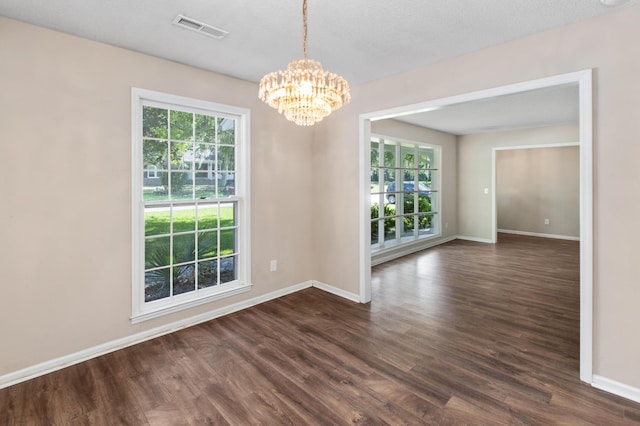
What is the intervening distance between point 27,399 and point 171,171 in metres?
2.07

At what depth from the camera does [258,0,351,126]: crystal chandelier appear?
1.89 metres

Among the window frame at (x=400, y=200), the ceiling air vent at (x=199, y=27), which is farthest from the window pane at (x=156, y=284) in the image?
the window frame at (x=400, y=200)

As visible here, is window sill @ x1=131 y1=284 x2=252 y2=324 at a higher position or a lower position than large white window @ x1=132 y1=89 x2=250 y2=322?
lower

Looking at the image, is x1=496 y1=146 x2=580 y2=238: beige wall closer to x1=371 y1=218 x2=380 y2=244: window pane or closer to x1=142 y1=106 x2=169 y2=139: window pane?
x1=371 y1=218 x2=380 y2=244: window pane

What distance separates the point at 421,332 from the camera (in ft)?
10.4

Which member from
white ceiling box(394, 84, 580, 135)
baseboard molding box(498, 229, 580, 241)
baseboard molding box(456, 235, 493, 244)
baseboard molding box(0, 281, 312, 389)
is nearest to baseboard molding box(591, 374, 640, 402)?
baseboard molding box(0, 281, 312, 389)

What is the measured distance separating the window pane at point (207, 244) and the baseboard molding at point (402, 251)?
10.0ft

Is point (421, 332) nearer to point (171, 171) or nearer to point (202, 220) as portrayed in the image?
point (202, 220)

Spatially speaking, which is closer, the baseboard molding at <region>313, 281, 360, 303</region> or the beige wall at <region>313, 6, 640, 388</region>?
the beige wall at <region>313, 6, 640, 388</region>

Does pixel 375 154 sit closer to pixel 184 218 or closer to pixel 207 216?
pixel 207 216

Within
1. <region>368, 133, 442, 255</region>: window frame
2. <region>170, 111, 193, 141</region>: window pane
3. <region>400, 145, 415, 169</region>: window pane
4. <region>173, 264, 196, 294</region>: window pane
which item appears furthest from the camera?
<region>400, 145, 415, 169</region>: window pane

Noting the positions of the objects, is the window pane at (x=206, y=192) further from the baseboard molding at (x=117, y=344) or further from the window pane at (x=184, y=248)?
the baseboard molding at (x=117, y=344)

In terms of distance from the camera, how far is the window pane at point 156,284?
3.20 meters

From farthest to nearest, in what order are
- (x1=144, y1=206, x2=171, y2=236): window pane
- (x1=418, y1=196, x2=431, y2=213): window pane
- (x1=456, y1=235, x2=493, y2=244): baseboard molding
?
(x1=456, y1=235, x2=493, y2=244): baseboard molding < (x1=418, y1=196, x2=431, y2=213): window pane < (x1=144, y1=206, x2=171, y2=236): window pane
